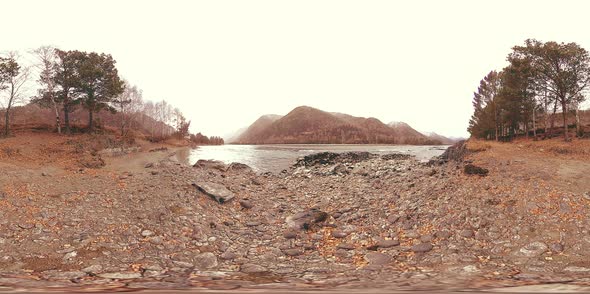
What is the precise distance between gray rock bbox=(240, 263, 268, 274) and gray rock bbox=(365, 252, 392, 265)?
298cm

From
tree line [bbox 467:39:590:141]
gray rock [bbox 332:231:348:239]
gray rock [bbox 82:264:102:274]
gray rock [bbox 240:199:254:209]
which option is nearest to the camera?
gray rock [bbox 82:264:102:274]

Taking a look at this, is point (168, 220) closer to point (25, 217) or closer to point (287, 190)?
point (25, 217)

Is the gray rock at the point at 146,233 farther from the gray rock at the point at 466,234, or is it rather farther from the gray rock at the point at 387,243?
the gray rock at the point at 466,234

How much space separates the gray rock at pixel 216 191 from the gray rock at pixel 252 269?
6.72m

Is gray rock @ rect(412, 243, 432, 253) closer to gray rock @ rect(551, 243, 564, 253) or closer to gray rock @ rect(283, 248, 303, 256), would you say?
gray rock @ rect(551, 243, 564, 253)

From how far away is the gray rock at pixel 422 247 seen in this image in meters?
9.50

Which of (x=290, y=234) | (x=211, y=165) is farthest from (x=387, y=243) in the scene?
(x=211, y=165)

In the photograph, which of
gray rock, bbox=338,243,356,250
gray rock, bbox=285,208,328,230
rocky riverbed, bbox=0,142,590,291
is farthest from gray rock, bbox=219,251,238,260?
gray rock, bbox=338,243,356,250

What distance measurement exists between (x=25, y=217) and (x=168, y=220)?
4.72 m

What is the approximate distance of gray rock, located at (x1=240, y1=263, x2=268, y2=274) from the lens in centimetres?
826

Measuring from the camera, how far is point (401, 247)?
988 centimetres

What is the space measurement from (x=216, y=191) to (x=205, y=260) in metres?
6.71

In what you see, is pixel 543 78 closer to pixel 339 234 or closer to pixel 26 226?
pixel 339 234

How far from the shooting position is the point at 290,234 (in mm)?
11297
